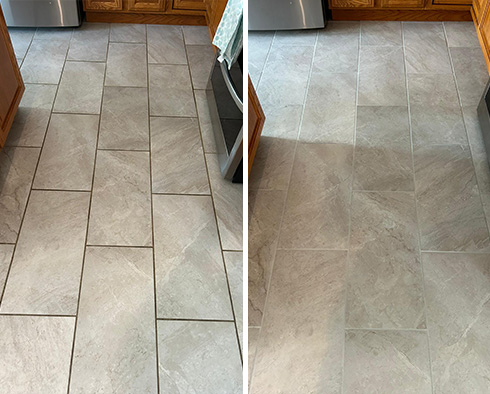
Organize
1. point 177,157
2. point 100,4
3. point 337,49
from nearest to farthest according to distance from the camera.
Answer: point 337,49, point 177,157, point 100,4

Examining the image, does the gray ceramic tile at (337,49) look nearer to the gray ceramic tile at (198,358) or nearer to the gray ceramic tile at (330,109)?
the gray ceramic tile at (330,109)

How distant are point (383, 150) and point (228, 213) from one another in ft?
1.11

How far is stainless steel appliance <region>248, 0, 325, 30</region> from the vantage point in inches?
42.1

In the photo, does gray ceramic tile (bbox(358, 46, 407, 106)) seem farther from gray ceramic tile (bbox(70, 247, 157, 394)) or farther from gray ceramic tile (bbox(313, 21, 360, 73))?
gray ceramic tile (bbox(70, 247, 157, 394))

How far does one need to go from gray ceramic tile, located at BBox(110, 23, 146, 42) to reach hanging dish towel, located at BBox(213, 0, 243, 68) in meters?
0.58

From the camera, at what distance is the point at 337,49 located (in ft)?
3.66

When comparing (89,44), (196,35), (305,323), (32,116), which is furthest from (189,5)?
(305,323)

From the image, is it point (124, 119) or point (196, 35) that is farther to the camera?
point (196, 35)

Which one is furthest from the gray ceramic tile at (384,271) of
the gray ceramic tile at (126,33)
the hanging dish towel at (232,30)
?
the gray ceramic tile at (126,33)

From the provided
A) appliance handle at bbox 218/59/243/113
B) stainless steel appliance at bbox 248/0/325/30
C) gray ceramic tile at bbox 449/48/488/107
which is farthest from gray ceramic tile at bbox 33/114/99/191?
gray ceramic tile at bbox 449/48/488/107

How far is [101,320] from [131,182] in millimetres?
337

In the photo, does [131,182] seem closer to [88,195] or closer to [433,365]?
[88,195]

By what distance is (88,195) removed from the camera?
1.20 meters

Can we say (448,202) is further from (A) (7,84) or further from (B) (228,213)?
(A) (7,84)
